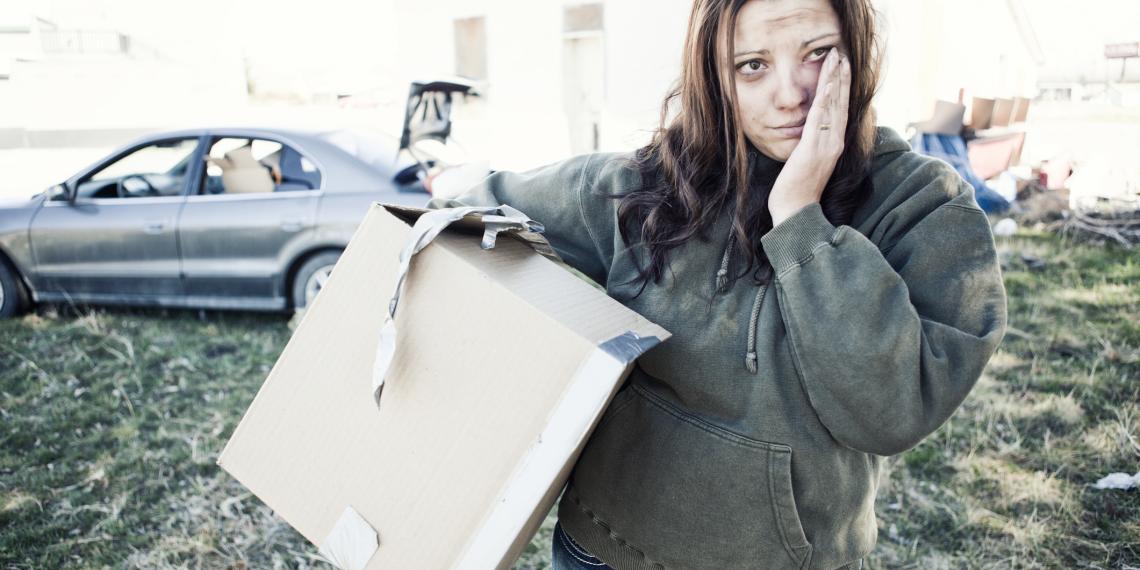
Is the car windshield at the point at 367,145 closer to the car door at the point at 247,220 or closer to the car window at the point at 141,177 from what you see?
the car door at the point at 247,220

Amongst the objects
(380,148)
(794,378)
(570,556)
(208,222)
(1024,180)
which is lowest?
(1024,180)

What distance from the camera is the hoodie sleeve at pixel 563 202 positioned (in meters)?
1.26

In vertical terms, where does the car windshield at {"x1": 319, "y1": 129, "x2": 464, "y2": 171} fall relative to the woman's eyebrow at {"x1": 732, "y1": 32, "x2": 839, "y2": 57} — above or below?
below

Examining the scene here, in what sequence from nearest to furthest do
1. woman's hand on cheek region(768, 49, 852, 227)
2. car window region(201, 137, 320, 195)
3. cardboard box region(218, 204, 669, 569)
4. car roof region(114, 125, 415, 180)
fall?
1. cardboard box region(218, 204, 669, 569)
2. woman's hand on cheek region(768, 49, 852, 227)
3. car roof region(114, 125, 415, 180)
4. car window region(201, 137, 320, 195)

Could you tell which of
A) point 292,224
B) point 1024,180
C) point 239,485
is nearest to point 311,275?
point 292,224

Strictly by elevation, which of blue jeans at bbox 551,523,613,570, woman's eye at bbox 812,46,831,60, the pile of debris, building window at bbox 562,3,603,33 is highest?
building window at bbox 562,3,603,33

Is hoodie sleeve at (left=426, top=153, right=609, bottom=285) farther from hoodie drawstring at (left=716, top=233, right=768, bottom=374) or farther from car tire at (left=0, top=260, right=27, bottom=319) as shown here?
car tire at (left=0, top=260, right=27, bottom=319)

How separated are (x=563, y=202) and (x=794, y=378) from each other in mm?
488

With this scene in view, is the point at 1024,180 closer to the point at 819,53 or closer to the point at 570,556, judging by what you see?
the point at 819,53

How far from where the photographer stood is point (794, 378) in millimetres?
1018

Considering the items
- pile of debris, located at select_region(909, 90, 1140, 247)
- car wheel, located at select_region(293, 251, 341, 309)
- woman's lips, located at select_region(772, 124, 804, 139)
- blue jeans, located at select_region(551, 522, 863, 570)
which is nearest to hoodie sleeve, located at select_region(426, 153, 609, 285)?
woman's lips, located at select_region(772, 124, 804, 139)

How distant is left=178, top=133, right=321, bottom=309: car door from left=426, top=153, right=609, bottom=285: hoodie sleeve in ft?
11.5

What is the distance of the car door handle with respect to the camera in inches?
179

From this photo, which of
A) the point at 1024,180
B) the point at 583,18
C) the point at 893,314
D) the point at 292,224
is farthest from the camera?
the point at 583,18
